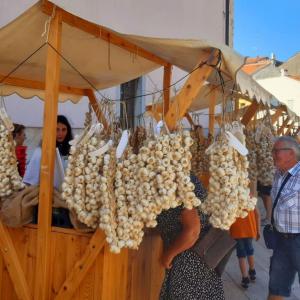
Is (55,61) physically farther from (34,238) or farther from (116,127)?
(34,238)

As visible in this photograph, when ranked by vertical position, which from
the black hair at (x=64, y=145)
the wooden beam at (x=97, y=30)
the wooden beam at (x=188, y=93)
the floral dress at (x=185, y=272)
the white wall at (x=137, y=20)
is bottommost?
the floral dress at (x=185, y=272)

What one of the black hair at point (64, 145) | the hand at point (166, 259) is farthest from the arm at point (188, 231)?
the black hair at point (64, 145)

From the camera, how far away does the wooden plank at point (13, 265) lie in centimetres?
267

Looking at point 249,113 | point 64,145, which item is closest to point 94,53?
point 64,145

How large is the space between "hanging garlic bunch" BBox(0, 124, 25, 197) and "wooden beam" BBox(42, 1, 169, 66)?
810 mm

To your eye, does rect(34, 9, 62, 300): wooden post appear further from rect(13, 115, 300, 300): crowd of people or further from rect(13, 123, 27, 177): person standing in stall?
rect(13, 123, 27, 177): person standing in stall

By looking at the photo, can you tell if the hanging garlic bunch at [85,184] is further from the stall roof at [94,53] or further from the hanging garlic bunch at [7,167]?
the stall roof at [94,53]

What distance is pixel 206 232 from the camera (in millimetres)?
2818

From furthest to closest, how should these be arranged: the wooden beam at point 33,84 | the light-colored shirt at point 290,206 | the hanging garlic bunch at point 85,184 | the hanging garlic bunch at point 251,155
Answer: the hanging garlic bunch at point 251,155, the wooden beam at point 33,84, the light-colored shirt at point 290,206, the hanging garlic bunch at point 85,184

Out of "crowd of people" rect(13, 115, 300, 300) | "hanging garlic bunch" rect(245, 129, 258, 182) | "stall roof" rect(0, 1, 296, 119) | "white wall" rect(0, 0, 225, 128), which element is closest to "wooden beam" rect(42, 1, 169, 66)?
"stall roof" rect(0, 1, 296, 119)

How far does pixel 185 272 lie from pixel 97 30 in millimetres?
1744

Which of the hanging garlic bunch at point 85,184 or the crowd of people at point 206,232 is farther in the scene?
the crowd of people at point 206,232

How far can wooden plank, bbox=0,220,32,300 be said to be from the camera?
2.67 metres

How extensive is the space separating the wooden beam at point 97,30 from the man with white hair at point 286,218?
4.58 ft
